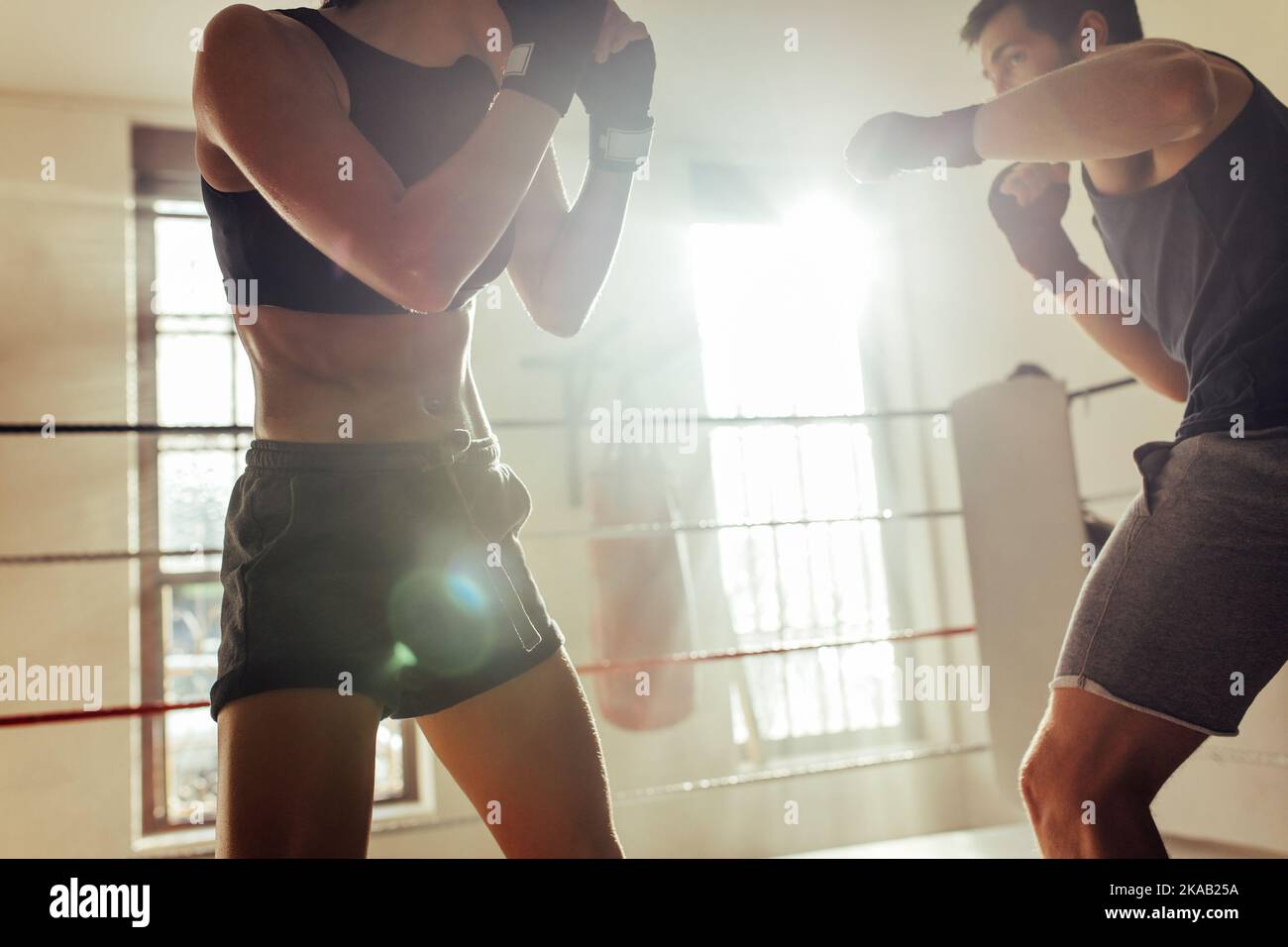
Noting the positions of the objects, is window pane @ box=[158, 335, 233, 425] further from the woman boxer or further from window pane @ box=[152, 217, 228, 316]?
the woman boxer

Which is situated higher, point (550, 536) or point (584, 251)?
point (584, 251)

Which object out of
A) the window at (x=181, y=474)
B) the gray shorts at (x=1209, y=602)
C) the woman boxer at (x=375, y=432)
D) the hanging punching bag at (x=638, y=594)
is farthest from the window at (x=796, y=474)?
the woman boxer at (x=375, y=432)

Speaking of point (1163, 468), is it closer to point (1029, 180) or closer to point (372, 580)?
point (1029, 180)

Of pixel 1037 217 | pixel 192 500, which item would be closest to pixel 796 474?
pixel 192 500

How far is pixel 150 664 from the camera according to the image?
287 cm

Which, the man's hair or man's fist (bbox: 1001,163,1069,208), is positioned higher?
the man's hair

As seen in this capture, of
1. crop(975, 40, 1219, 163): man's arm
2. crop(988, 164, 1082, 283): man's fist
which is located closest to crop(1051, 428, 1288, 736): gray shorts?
crop(975, 40, 1219, 163): man's arm

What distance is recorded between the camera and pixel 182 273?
309 cm

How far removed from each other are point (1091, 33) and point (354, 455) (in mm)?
873

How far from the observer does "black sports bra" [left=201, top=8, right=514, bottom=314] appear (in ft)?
2.23

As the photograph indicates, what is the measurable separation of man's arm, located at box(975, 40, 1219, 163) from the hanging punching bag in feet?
7.48
